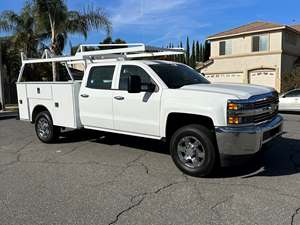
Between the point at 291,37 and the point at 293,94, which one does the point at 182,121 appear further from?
the point at 291,37

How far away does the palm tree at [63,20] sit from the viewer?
70.0 feet

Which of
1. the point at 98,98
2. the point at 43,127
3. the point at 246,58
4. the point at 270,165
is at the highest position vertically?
the point at 246,58

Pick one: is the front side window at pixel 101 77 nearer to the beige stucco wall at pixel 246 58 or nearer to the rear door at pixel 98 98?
the rear door at pixel 98 98

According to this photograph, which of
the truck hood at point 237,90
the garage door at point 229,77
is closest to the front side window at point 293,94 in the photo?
the truck hood at point 237,90

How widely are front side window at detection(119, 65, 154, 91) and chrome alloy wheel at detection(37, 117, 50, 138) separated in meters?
2.74

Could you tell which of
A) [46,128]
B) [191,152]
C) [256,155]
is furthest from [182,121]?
[46,128]

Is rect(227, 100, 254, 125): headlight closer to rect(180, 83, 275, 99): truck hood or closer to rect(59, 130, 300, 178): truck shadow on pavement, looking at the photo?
rect(180, 83, 275, 99): truck hood

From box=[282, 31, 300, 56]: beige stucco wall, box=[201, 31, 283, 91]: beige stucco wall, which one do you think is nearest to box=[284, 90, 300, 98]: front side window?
box=[201, 31, 283, 91]: beige stucco wall

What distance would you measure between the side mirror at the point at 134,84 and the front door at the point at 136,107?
0.57ft

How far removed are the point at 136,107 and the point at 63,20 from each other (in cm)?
1687

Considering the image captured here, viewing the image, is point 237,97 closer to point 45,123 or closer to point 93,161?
point 93,161

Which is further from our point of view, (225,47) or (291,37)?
(225,47)

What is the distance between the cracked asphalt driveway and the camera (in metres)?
4.33

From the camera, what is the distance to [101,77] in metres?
7.54
